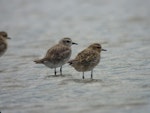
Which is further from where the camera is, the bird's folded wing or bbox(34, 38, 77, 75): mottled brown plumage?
bbox(34, 38, 77, 75): mottled brown plumage

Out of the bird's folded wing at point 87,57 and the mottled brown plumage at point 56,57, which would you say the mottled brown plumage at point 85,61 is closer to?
the bird's folded wing at point 87,57

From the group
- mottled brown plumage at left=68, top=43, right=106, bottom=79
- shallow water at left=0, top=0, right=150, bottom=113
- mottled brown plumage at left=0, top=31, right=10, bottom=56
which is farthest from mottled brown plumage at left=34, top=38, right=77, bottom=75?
mottled brown plumage at left=0, top=31, right=10, bottom=56

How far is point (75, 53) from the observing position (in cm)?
2197

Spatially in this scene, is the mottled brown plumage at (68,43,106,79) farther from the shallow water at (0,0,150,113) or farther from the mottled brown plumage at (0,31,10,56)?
the mottled brown plumage at (0,31,10,56)

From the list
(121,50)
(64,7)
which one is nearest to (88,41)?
(121,50)

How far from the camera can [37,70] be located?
18.9 m

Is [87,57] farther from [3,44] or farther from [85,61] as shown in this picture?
[3,44]

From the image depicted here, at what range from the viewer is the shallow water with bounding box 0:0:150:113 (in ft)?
46.1

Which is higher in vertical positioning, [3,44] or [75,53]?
[3,44]

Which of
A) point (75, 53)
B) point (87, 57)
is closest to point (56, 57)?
point (87, 57)

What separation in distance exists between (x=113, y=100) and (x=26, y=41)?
11639 mm

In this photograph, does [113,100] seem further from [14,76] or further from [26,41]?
[26,41]

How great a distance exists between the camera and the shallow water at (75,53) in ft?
46.1

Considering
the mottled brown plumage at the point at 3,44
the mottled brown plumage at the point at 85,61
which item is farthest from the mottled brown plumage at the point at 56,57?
the mottled brown plumage at the point at 3,44
